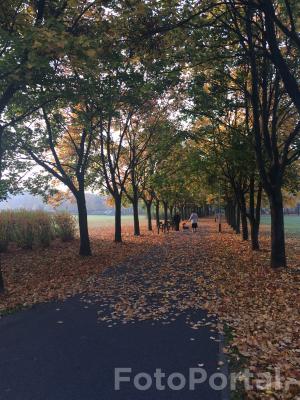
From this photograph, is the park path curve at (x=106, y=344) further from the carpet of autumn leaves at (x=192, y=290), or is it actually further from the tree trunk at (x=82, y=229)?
the tree trunk at (x=82, y=229)

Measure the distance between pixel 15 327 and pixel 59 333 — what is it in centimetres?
107

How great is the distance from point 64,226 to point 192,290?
14.7m

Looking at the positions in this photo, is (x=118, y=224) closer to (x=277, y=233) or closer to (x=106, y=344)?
(x=277, y=233)

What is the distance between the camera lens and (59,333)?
253 inches

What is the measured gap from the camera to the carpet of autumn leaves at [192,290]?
5.81 meters

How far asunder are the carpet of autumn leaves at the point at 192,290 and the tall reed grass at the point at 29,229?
1.43 m

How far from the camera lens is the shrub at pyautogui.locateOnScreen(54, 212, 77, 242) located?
22.3 meters

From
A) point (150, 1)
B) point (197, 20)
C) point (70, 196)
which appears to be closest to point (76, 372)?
point (150, 1)

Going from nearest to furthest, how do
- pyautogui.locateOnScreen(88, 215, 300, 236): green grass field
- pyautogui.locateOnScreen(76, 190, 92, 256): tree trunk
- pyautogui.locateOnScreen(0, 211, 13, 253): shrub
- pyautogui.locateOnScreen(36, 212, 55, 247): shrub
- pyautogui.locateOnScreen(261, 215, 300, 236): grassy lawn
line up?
pyautogui.locateOnScreen(76, 190, 92, 256): tree trunk < pyautogui.locateOnScreen(0, 211, 13, 253): shrub < pyautogui.locateOnScreen(36, 212, 55, 247): shrub < pyautogui.locateOnScreen(261, 215, 300, 236): grassy lawn < pyautogui.locateOnScreen(88, 215, 300, 236): green grass field

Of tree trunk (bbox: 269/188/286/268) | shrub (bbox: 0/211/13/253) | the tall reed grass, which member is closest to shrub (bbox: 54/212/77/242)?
the tall reed grass

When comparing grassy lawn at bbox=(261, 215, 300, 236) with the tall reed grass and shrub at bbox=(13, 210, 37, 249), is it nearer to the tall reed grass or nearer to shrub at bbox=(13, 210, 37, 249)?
the tall reed grass

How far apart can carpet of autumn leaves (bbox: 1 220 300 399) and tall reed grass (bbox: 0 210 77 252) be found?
1.43 meters

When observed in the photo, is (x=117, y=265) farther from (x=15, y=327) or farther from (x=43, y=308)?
(x=15, y=327)

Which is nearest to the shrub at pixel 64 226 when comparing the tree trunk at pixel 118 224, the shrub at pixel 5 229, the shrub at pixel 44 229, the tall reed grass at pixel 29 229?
the tall reed grass at pixel 29 229
